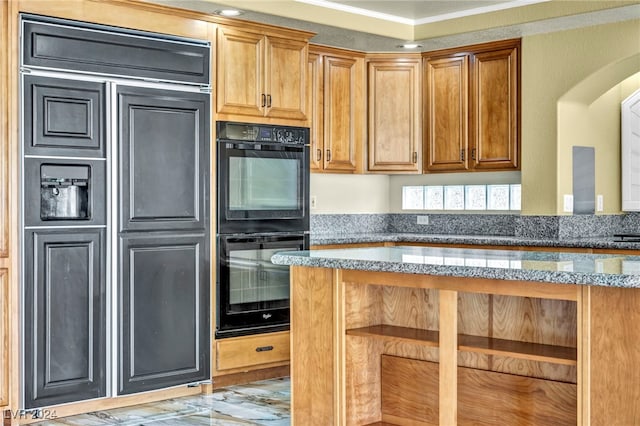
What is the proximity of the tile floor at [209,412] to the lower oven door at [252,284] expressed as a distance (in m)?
Result: 0.40

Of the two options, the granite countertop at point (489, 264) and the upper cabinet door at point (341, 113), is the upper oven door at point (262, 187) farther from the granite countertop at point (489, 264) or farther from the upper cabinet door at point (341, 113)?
the granite countertop at point (489, 264)

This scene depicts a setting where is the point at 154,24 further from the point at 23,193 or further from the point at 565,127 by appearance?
the point at 565,127

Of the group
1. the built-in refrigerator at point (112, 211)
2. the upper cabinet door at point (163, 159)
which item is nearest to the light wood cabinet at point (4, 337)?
the built-in refrigerator at point (112, 211)

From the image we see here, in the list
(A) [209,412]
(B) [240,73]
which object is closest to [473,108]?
(B) [240,73]

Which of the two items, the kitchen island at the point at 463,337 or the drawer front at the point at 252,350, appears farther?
the drawer front at the point at 252,350

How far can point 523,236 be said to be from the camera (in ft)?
18.5

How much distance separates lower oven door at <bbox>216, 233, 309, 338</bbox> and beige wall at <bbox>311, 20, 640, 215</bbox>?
1.66m

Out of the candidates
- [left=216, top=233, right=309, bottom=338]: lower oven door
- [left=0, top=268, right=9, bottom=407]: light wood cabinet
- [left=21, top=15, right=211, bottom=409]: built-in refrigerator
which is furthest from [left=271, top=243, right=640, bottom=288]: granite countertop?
[left=0, top=268, right=9, bottom=407]: light wood cabinet

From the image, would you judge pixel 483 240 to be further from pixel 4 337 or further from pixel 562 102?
pixel 4 337

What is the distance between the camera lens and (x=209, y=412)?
445cm

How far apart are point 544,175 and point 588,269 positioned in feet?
9.31

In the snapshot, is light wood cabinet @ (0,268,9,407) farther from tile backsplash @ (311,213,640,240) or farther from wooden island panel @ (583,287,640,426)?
wooden island panel @ (583,287,640,426)

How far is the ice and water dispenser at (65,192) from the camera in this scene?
4.23 metres

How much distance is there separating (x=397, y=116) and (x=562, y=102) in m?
1.25
